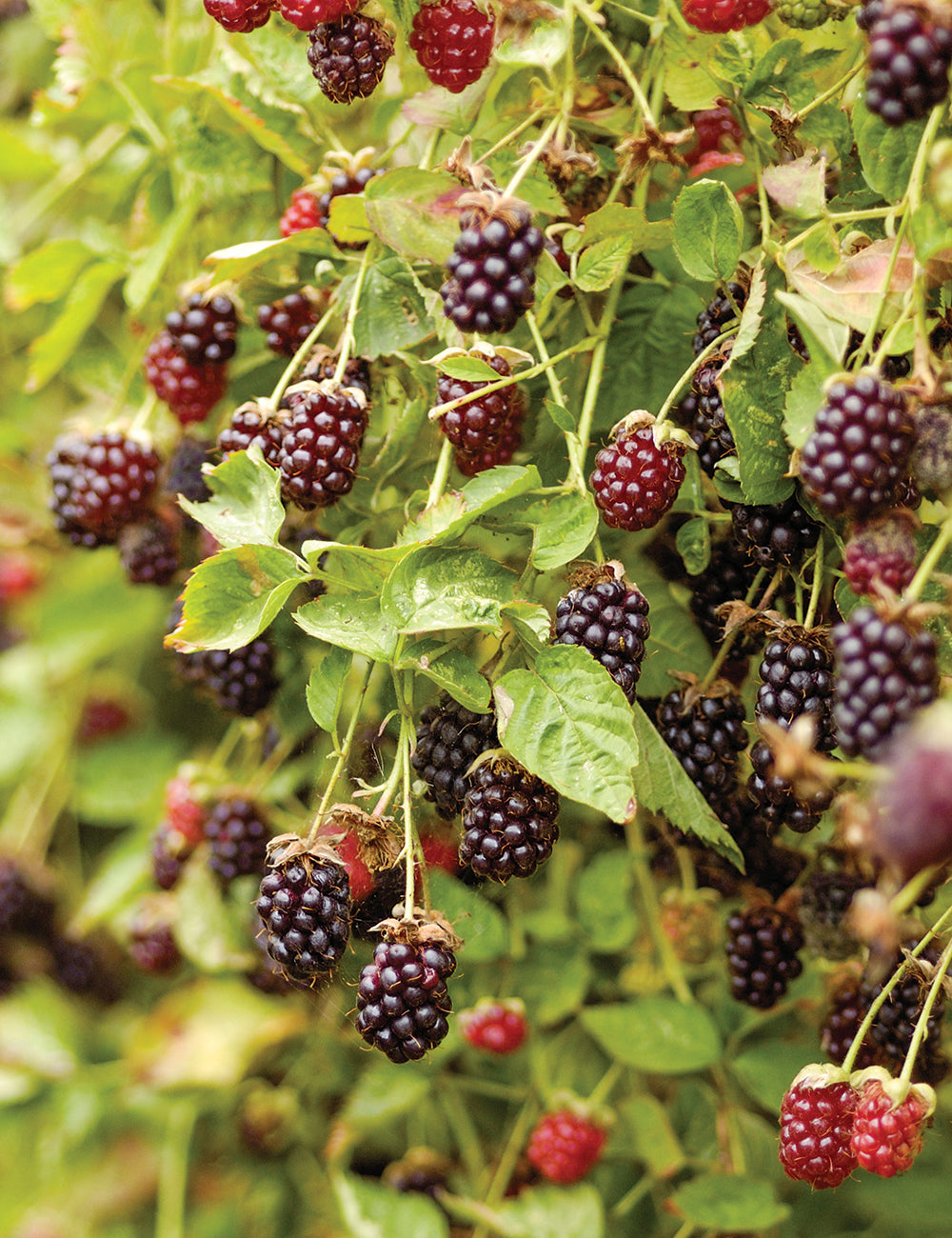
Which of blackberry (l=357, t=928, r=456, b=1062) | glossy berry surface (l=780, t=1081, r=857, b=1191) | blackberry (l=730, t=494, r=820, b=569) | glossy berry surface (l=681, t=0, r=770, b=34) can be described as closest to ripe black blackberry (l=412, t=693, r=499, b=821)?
blackberry (l=357, t=928, r=456, b=1062)

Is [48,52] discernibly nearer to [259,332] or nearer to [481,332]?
[259,332]

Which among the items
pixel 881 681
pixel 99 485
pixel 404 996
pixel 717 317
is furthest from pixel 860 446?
pixel 99 485

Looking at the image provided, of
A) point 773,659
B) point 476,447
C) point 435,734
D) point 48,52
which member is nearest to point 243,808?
point 435,734

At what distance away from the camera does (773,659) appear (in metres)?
0.73

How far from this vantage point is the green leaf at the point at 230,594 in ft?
2.50

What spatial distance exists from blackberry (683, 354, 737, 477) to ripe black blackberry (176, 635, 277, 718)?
18.5 inches

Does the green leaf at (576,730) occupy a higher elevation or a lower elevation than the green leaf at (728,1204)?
higher

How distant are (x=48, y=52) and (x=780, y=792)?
1.78m

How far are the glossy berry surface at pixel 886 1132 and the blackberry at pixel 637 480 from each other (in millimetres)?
456

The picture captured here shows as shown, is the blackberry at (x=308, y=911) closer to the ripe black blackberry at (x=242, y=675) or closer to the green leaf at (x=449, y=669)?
the green leaf at (x=449, y=669)

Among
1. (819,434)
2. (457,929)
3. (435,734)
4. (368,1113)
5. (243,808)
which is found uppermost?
(819,434)

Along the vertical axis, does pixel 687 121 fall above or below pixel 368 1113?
above

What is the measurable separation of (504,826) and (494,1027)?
584mm

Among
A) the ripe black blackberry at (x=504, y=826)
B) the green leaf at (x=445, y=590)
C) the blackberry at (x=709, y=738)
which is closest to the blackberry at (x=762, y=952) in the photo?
the blackberry at (x=709, y=738)
